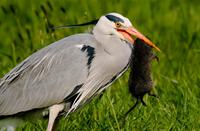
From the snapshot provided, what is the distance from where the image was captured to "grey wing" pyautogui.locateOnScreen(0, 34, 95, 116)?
6441 mm

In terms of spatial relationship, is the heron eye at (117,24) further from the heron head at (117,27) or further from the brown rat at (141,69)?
the brown rat at (141,69)

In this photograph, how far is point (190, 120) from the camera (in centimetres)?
661

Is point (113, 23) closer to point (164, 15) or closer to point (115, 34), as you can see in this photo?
point (115, 34)

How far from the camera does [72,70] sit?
21.1 ft

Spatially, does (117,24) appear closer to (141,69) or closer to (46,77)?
(141,69)

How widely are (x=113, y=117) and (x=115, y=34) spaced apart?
71cm

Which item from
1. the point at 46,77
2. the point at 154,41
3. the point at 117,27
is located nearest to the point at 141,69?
the point at 117,27

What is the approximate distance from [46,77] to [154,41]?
9.91 ft

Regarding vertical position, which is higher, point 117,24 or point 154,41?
point 117,24

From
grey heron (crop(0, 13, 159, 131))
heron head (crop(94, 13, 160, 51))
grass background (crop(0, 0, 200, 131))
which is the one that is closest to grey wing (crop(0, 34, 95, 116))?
grey heron (crop(0, 13, 159, 131))

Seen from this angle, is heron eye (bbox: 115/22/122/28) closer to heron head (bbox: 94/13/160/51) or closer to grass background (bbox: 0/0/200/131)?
heron head (bbox: 94/13/160/51)

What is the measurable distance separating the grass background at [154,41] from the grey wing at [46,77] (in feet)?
0.94

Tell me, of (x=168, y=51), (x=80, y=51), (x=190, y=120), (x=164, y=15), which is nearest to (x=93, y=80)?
(x=80, y=51)

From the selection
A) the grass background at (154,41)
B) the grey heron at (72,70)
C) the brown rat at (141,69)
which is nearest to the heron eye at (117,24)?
the grey heron at (72,70)
